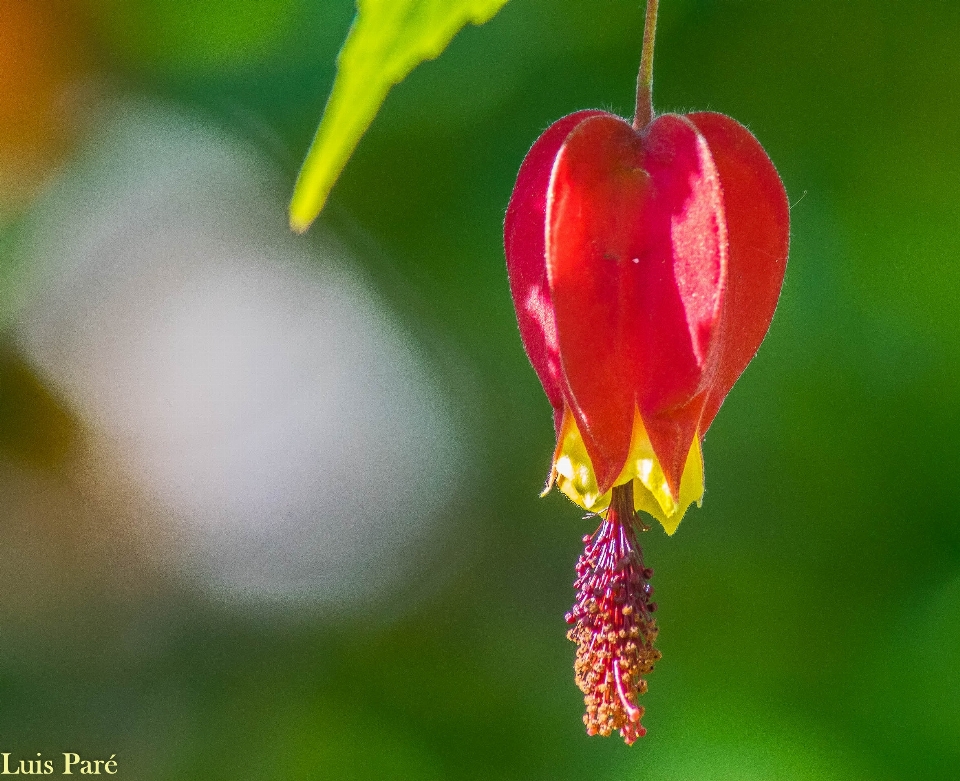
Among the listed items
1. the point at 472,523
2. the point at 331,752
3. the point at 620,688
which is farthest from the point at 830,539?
the point at 620,688

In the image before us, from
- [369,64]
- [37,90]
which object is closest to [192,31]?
[37,90]

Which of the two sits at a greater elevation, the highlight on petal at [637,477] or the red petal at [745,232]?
the red petal at [745,232]

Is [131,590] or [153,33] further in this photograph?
[131,590]

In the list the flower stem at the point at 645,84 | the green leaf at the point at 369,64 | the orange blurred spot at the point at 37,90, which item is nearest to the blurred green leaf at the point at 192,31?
the orange blurred spot at the point at 37,90

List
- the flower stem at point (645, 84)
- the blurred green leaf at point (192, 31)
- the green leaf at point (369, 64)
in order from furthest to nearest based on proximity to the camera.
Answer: the blurred green leaf at point (192, 31)
the flower stem at point (645, 84)
the green leaf at point (369, 64)

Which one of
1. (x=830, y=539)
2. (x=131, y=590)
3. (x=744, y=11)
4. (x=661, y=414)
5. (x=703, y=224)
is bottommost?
(x=131, y=590)

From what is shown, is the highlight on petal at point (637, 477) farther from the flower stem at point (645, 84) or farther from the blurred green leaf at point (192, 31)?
the blurred green leaf at point (192, 31)

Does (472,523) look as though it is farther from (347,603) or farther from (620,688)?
(620,688)

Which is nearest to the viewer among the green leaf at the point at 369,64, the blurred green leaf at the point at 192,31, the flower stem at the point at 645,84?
the green leaf at the point at 369,64

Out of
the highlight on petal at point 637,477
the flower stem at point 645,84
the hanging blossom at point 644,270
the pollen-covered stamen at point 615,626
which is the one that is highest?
the flower stem at point 645,84
